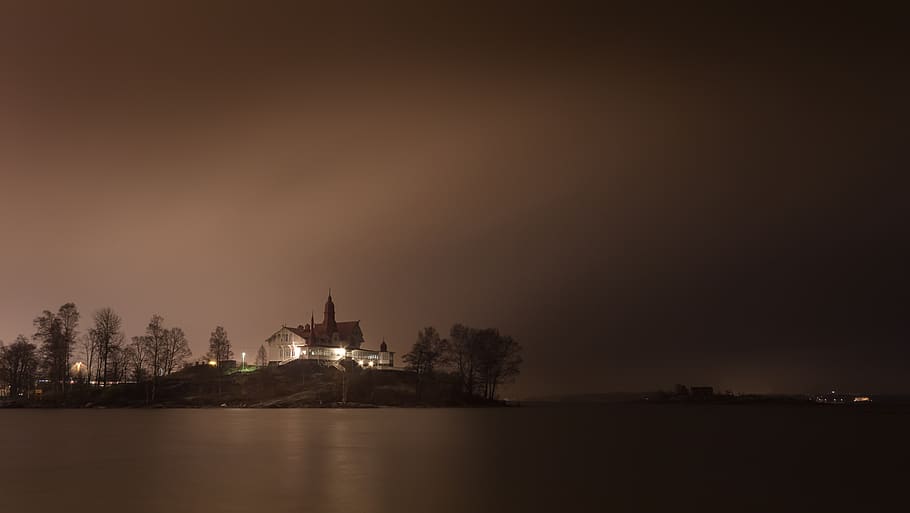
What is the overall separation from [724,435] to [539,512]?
53.6 m

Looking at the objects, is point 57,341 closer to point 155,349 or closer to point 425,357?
point 155,349

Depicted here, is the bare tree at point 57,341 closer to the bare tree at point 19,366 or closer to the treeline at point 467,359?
the bare tree at point 19,366

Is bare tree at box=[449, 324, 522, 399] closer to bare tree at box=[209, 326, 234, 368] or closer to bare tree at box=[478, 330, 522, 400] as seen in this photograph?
bare tree at box=[478, 330, 522, 400]

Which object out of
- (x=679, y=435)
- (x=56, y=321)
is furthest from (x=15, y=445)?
(x=56, y=321)

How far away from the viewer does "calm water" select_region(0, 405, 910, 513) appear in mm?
26453

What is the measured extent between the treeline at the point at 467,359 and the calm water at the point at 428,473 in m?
90.5

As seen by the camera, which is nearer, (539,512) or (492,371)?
(539,512)

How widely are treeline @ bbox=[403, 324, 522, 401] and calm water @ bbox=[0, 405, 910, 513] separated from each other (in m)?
90.5

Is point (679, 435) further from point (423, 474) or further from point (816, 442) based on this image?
point (423, 474)

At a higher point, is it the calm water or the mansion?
the mansion

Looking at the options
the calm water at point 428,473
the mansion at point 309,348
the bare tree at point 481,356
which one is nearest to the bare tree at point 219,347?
the mansion at point 309,348

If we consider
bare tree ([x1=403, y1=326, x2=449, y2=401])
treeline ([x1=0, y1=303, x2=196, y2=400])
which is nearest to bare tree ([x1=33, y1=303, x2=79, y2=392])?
treeline ([x1=0, y1=303, x2=196, y2=400])

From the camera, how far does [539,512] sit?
79.1 feet

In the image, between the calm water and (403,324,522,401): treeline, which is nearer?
the calm water
